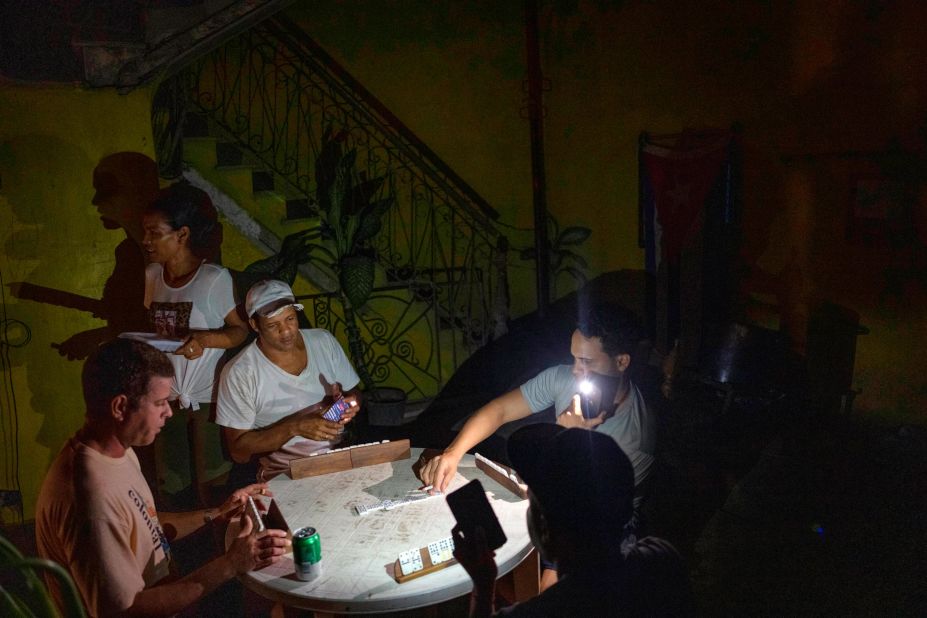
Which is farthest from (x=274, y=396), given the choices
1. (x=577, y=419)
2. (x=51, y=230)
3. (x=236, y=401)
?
(x=51, y=230)

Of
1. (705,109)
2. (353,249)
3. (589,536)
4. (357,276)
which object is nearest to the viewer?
(589,536)

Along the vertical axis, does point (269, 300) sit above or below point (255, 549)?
above

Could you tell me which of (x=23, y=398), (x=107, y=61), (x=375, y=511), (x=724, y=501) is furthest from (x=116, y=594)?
(x=724, y=501)

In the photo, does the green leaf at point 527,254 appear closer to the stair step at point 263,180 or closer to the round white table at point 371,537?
the stair step at point 263,180

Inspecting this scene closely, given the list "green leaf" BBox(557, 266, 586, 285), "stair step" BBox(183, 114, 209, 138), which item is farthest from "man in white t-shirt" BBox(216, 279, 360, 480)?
"green leaf" BBox(557, 266, 586, 285)

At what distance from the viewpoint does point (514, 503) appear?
332 centimetres

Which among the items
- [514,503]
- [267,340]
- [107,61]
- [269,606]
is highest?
[107,61]

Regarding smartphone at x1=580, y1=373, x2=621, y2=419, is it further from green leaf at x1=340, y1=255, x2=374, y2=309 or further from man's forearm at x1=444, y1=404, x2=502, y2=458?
green leaf at x1=340, y1=255, x2=374, y2=309

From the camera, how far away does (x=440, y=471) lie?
11.5 ft

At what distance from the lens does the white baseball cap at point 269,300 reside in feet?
13.2

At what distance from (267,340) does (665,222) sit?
4865 mm

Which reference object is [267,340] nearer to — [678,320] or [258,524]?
[258,524]

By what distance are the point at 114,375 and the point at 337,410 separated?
1.47 metres

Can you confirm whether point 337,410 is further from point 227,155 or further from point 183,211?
point 227,155
